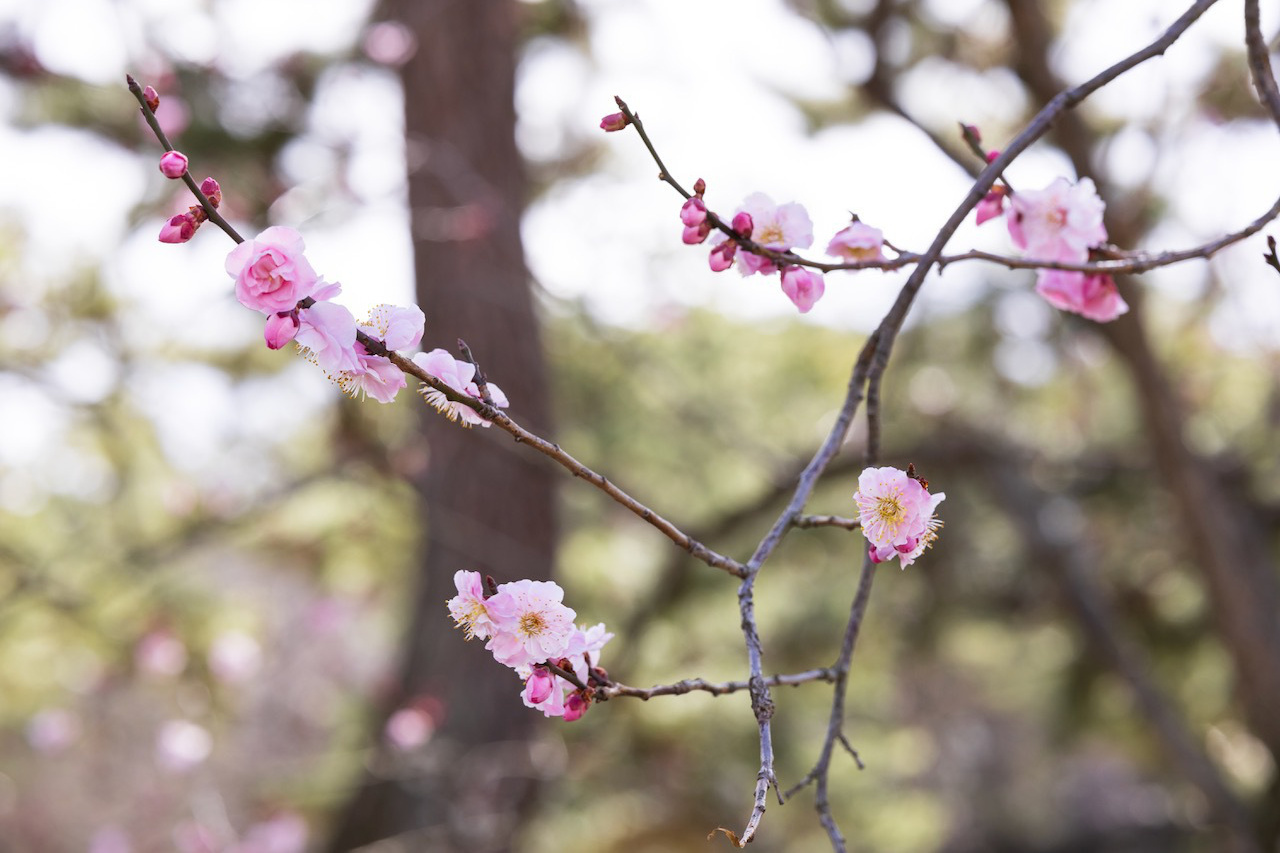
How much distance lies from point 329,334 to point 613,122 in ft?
0.92

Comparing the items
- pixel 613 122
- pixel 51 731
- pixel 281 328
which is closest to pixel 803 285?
pixel 613 122

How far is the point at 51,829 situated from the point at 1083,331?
8051mm

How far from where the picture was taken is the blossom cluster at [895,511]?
0.73 metres

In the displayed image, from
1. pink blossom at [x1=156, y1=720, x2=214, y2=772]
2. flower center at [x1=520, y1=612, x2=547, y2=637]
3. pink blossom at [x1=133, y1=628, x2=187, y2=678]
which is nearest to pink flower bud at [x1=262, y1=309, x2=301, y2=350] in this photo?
flower center at [x1=520, y1=612, x2=547, y2=637]

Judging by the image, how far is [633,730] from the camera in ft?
11.0

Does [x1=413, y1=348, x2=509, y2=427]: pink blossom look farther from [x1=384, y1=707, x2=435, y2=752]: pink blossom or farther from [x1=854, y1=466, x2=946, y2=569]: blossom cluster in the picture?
[x1=384, y1=707, x2=435, y2=752]: pink blossom

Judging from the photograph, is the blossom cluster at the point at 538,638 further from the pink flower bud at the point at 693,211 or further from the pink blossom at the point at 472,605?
the pink flower bud at the point at 693,211

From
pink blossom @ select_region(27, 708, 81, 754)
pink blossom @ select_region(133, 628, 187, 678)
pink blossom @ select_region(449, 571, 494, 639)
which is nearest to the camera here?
pink blossom @ select_region(449, 571, 494, 639)

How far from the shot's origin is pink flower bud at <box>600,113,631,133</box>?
30.8 inches

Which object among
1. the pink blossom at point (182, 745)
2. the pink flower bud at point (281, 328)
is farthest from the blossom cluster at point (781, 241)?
the pink blossom at point (182, 745)

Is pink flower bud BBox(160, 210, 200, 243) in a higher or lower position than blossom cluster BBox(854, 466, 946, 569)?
higher

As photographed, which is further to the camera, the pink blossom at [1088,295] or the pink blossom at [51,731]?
the pink blossom at [51,731]

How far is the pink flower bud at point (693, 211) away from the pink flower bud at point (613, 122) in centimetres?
8

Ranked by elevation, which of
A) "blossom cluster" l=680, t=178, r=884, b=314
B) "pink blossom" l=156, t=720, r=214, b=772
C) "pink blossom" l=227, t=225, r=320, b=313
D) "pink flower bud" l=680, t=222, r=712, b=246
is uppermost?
"pink blossom" l=156, t=720, r=214, b=772
